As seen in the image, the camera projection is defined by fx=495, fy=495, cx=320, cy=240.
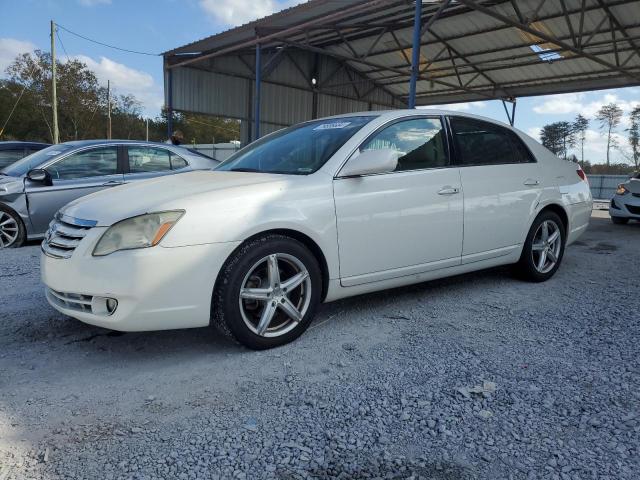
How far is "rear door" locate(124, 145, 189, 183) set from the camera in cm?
677

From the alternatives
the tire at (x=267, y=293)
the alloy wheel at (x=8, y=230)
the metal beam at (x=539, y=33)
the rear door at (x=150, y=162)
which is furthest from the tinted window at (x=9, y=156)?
the metal beam at (x=539, y=33)

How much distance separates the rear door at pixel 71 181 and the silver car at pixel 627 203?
9487 millimetres

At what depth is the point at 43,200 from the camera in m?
6.28

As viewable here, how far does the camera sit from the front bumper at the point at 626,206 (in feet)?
32.4

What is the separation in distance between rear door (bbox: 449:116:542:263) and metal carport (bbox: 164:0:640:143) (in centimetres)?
582

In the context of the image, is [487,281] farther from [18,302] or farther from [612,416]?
[18,302]

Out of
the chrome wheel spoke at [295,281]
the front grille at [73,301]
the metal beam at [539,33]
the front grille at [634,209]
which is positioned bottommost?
the front grille at [73,301]

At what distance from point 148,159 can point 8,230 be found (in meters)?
1.96

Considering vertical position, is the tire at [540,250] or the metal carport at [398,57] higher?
the metal carport at [398,57]

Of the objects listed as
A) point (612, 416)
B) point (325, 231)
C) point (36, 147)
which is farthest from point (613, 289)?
point (36, 147)

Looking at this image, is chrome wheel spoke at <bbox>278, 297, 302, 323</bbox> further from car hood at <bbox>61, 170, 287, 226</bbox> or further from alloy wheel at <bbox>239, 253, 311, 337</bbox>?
car hood at <bbox>61, 170, 287, 226</bbox>

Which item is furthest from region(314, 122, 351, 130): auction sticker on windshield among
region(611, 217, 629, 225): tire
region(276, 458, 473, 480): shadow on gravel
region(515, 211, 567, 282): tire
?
region(611, 217, 629, 225): tire

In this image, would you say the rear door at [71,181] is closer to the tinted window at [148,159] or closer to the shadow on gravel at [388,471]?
the tinted window at [148,159]

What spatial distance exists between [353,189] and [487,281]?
6.92 ft
